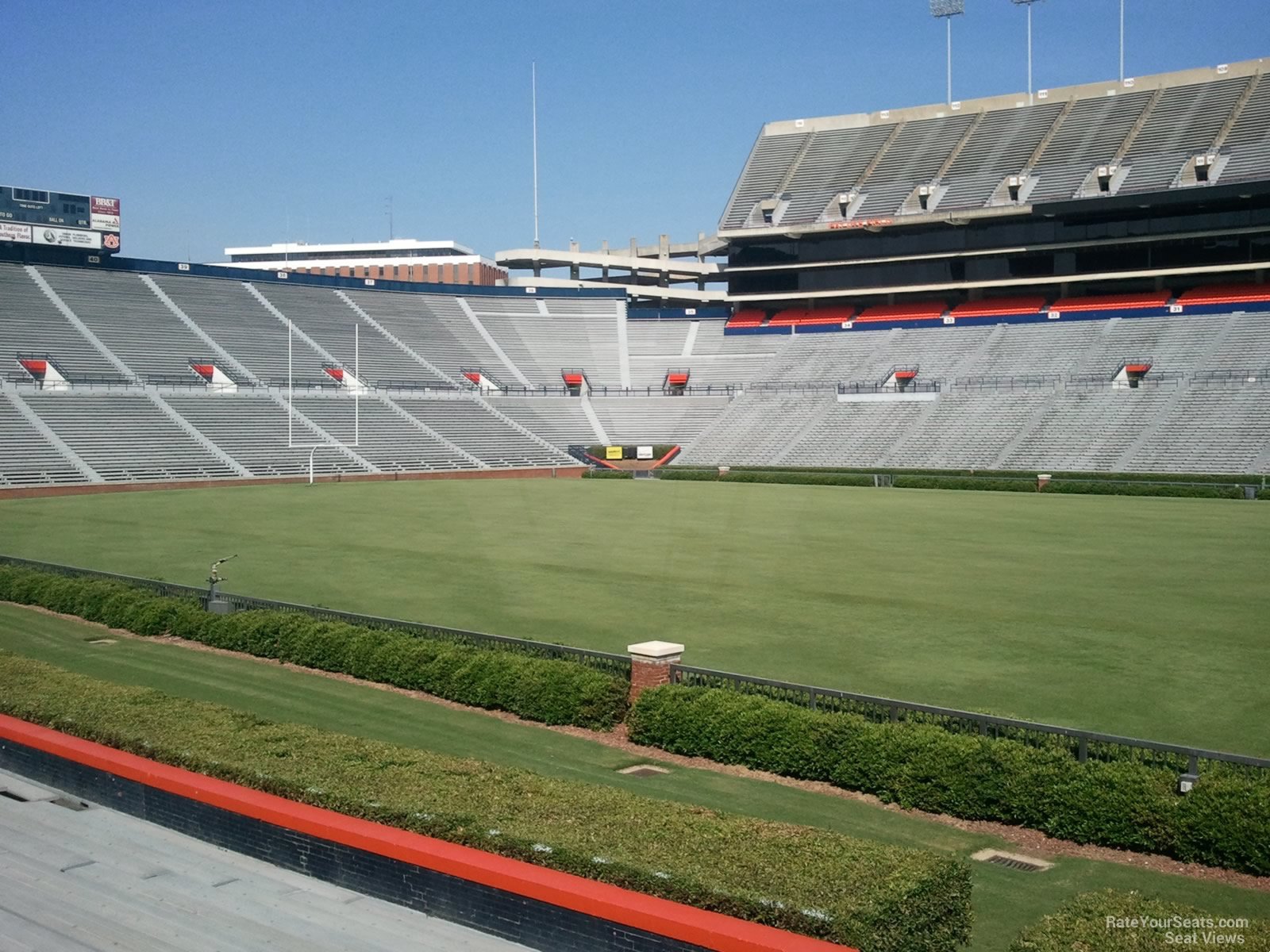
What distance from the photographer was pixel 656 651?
16219 mm

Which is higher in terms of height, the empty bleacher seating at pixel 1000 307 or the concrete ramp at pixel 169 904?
the empty bleacher seating at pixel 1000 307

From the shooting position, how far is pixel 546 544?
115 ft

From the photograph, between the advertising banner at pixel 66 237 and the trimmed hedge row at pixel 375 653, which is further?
the advertising banner at pixel 66 237

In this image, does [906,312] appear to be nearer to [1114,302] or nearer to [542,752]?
[1114,302]

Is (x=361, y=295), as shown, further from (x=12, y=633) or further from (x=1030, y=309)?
(x=12, y=633)

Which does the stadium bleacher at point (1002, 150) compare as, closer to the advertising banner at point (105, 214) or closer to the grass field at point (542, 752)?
the advertising banner at point (105, 214)

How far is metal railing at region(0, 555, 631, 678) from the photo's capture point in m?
16.9

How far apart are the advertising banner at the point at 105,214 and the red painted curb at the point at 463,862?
2742 inches

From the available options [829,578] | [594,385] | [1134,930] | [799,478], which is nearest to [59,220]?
[594,385]

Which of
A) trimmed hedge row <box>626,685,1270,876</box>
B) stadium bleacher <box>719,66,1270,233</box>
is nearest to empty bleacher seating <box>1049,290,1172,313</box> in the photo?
stadium bleacher <box>719,66,1270,233</box>

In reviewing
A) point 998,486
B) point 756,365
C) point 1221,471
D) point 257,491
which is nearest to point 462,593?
point 257,491

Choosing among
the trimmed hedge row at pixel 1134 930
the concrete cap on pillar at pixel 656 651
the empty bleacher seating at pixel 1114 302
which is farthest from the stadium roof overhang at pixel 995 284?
the trimmed hedge row at pixel 1134 930

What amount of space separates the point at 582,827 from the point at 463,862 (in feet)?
3.63

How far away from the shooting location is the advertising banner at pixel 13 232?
7144cm
